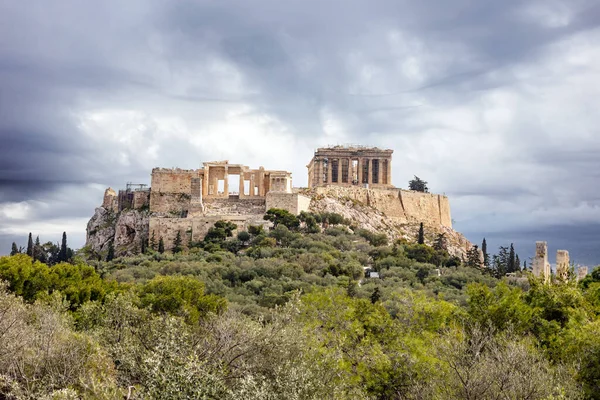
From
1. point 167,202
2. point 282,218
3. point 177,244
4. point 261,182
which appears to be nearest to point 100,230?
point 167,202

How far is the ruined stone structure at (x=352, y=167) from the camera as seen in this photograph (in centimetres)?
6925

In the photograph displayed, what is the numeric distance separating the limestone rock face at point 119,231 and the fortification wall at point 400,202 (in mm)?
16446

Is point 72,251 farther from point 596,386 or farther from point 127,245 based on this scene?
point 596,386

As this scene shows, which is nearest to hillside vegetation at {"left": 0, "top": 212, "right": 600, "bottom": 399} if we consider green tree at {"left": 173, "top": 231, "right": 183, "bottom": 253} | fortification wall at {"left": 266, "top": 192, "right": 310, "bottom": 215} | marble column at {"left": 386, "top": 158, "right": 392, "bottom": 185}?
green tree at {"left": 173, "top": 231, "right": 183, "bottom": 253}

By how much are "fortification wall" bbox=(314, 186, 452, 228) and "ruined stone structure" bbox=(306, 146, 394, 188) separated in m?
1.96

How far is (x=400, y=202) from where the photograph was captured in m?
68.8

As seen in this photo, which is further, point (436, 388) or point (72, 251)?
point (72, 251)

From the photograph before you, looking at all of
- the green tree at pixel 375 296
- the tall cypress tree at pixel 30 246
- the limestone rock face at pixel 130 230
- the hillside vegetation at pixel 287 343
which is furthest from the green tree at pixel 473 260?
the tall cypress tree at pixel 30 246

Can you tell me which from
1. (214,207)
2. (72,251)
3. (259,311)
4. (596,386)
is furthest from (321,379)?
(72,251)

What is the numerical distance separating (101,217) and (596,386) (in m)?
53.0

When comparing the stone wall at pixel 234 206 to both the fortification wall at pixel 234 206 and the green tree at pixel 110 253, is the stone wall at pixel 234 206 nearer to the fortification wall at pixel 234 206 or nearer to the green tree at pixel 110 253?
the fortification wall at pixel 234 206

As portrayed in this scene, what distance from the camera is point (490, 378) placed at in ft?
50.7

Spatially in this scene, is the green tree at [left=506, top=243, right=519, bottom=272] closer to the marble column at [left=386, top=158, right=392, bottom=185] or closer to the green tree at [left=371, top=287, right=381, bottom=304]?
the marble column at [left=386, top=158, right=392, bottom=185]

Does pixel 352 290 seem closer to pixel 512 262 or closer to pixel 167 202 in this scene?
pixel 512 262
